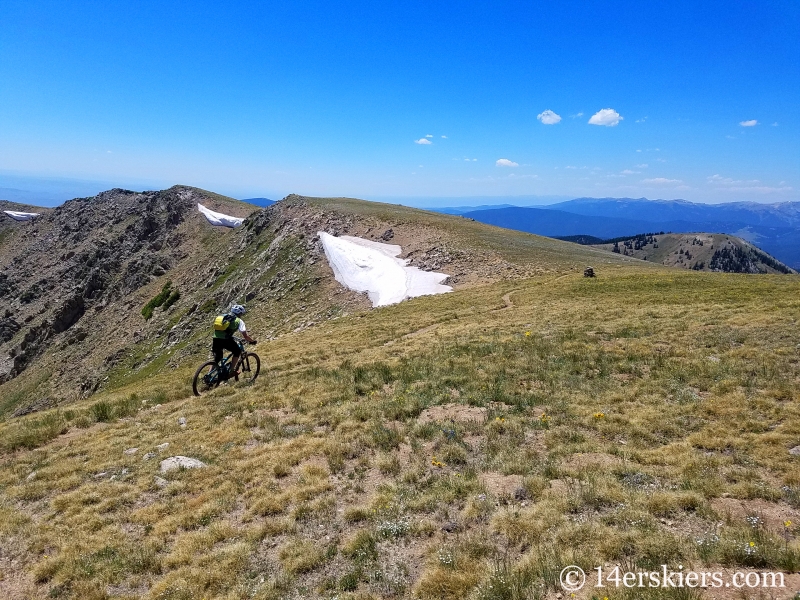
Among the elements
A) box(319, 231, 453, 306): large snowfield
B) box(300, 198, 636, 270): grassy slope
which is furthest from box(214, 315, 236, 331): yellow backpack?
box(300, 198, 636, 270): grassy slope

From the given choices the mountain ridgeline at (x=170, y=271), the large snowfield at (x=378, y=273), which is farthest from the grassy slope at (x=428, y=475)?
the mountain ridgeline at (x=170, y=271)

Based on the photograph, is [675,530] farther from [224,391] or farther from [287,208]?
[287,208]

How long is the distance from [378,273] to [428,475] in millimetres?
31283

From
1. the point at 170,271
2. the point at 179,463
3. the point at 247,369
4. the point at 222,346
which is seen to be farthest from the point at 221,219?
the point at 179,463

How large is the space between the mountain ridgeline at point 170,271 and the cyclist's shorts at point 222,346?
1600 centimetres

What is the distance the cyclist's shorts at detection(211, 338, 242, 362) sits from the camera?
1501 centimetres

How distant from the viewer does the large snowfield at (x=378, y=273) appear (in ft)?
113

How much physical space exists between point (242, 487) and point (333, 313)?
80.0 feet

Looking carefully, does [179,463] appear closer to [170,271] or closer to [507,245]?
[507,245]

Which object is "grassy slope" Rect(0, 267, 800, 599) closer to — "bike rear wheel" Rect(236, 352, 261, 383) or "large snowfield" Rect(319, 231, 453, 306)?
"bike rear wheel" Rect(236, 352, 261, 383)

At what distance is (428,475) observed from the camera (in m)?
8.84

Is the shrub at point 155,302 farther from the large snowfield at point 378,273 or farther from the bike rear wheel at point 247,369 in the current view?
the bike rear wheel at point 247,369

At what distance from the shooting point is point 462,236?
161 ft

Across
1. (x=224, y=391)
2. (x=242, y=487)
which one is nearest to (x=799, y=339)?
(x=242, y=487)
